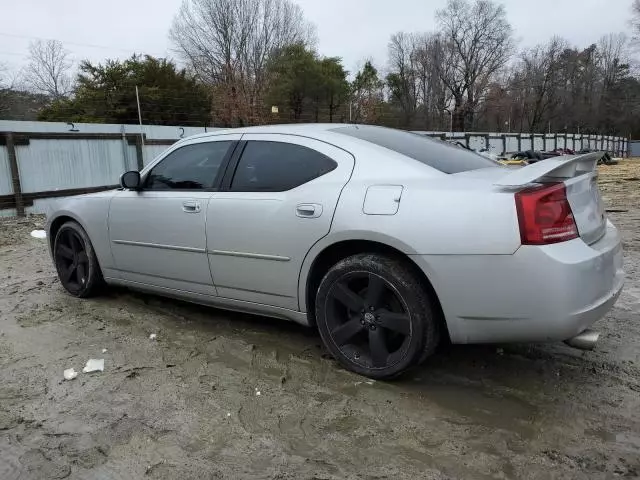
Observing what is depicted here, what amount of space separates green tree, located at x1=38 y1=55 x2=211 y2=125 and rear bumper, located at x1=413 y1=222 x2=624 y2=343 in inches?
1041

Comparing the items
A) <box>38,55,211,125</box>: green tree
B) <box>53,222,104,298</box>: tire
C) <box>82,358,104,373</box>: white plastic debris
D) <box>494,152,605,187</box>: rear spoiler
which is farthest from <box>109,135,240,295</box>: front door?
<box>38,55,211,125</box>: green tree

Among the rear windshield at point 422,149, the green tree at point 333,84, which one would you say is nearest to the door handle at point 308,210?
the rear windshield at point 422,149

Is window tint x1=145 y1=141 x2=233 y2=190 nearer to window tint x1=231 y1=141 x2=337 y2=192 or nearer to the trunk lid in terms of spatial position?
window tint x1=231 y1=141 x2=337 y2=192

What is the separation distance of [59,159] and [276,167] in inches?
383

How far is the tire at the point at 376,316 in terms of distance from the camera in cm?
270

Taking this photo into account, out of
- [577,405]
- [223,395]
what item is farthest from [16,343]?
[577,405]

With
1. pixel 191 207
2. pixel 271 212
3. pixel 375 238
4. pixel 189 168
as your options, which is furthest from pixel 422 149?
pixel 189 168

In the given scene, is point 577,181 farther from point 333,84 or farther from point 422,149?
point 333,84

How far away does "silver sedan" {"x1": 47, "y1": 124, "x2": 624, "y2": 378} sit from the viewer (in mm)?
2449

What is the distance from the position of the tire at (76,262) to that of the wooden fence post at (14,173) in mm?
6656

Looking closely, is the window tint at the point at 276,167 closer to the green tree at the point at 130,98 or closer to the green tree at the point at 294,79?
the green tree at the point at 130,98

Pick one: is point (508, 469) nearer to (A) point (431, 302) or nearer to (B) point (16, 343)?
(A) point (431, 302)

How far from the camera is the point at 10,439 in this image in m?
2.47

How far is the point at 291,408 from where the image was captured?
106 inches
